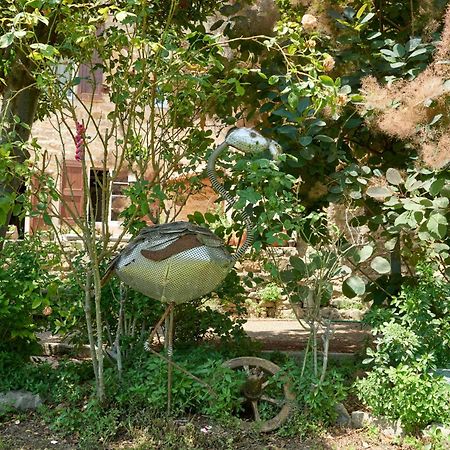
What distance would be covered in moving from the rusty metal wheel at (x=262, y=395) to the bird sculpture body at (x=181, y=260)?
21.4 inches

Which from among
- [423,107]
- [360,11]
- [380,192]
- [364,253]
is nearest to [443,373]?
[364,253]

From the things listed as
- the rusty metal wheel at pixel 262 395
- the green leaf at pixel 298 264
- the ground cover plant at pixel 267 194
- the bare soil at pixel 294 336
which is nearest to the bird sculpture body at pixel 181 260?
the ground cover plant at pixel 267 194

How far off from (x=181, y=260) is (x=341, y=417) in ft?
4.08

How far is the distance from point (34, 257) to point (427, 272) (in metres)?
2.32

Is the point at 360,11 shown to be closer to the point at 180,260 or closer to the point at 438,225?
the point at 438,225

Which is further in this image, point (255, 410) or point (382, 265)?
point (382, 265)

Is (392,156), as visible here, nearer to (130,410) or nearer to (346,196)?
(346,196)

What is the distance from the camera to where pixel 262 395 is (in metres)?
3.53

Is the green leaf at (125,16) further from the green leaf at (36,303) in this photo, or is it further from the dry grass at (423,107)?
the green leaf at (36,303)

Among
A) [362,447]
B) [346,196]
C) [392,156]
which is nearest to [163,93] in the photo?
[346,196]

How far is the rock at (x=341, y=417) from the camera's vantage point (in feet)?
11.4

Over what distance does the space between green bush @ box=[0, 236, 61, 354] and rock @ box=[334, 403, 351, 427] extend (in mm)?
1673

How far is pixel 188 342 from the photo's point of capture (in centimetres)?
418

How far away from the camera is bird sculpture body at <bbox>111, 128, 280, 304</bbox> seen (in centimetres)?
320
